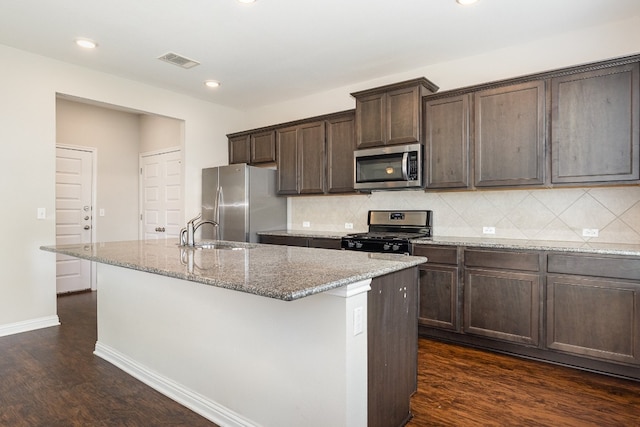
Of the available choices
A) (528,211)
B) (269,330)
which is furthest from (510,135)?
(269,330)

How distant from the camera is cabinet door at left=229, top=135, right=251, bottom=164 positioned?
527 cm

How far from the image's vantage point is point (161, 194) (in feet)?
18.6

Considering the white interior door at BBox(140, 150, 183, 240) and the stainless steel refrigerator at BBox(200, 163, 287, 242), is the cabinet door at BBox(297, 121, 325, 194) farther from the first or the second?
the white interior door at BBox(140, 150, 183, 240)

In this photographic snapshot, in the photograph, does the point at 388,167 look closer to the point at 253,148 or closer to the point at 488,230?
the point at 488,230

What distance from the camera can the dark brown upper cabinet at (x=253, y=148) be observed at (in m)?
4.99

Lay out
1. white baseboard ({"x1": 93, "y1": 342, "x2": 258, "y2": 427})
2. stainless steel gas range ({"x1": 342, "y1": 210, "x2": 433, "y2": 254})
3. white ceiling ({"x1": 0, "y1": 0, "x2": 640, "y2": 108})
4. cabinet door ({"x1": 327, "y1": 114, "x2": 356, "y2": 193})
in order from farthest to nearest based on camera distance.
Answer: cabinet door ({"x1": 327, "y1": 114, "x2": 356, "y2": 193}), stainless steel gas range ({"x1": 342, "y1": 210, "x2": 433, "y2": 254}), white ceiling ({"x1": 0, "y1": 0, "x2": 640, "y2": 108}), white baseboard ({"x1": 93, "y1": 342, "x2": 258, "y2": 427})

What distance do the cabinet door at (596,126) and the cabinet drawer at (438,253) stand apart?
3.18 feet

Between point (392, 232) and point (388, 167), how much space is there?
730 millimetres

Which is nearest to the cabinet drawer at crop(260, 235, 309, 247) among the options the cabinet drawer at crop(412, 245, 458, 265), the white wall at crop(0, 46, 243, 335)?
the cabinet drawer at crop(412, 245, 458, 265)

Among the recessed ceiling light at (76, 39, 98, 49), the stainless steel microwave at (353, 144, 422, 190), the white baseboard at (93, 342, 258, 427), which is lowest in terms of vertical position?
the white baseboard at (93, 342, 258, 427)

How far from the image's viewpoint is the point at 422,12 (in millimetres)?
2865

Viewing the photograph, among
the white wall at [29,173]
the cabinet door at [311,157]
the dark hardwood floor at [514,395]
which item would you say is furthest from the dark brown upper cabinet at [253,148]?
the dark hardwood floor at [514,395]

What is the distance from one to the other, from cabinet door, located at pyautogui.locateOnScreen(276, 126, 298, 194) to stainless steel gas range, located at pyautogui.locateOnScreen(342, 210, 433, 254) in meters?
1.12

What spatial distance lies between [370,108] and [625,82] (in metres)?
2.07
